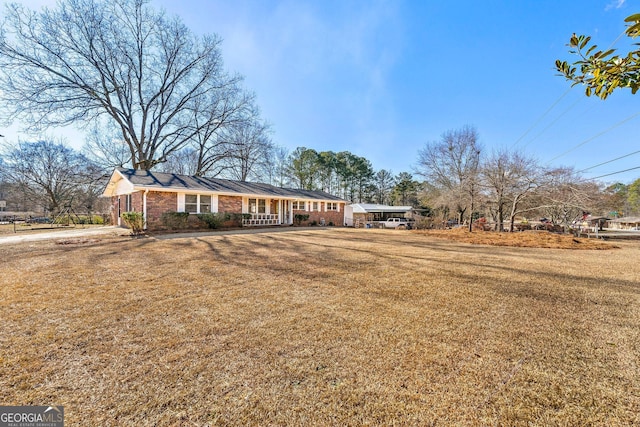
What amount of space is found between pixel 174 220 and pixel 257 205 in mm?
5803

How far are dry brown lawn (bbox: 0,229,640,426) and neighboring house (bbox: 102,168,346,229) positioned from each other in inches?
357

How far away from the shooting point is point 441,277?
4898 mm

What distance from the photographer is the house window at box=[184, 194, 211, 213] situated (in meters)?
14.3

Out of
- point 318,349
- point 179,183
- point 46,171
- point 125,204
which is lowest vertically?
point 318,349

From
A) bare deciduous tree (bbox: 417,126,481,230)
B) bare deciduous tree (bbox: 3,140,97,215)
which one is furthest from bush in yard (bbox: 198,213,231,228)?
bare deciduous tree (bbox: 417,126,481,230)

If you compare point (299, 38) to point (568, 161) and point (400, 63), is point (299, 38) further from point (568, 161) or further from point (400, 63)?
point (568, 161)

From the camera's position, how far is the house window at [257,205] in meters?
17.5

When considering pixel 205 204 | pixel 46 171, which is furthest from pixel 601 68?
pixel 46 171

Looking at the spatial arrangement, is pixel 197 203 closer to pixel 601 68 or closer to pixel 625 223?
pixel 601 68

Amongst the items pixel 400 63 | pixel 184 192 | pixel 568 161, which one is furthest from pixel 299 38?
pixel 568 161

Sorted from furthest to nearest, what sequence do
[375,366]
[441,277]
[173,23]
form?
[173,23] → [441,277] → [375,366]

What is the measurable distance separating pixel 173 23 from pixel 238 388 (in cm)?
2577

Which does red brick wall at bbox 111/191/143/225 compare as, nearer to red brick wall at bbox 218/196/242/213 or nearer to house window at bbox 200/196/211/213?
house window at bbox 200/196/211/213

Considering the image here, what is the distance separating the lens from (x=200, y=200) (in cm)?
1475
